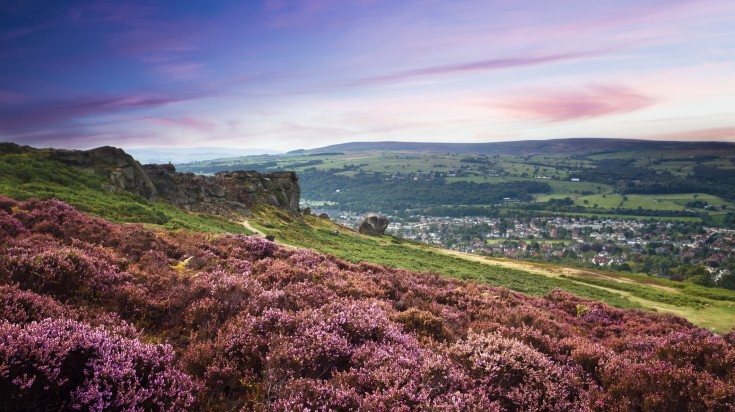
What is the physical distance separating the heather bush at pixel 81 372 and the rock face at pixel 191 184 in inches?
1411

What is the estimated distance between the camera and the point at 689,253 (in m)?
156

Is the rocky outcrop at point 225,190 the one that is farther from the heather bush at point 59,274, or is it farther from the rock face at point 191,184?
the heather bush at point 59,274

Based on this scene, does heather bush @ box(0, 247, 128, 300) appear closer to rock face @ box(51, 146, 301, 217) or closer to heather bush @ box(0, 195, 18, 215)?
heather bush @ box(0, 195, 18, 215)

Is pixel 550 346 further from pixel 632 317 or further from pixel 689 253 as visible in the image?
pixel 689 253

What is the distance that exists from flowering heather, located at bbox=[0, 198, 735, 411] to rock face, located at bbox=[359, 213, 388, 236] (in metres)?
67.0

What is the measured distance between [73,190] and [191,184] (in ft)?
88.3

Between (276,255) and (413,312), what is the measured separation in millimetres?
7479

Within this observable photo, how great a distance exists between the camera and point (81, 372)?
4020mm

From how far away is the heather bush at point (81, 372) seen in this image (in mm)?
3539

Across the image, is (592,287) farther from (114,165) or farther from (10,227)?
(114,165)

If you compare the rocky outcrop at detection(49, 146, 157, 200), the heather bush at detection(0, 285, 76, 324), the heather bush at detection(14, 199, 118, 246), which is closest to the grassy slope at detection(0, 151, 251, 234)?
the rocky outcrop at detection(49, 146, 157, 200)

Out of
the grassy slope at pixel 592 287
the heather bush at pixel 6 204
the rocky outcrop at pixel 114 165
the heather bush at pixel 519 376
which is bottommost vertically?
the grassy slope at pixel 592 287

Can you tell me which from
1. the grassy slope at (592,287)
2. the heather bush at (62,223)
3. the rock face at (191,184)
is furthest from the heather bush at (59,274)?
the rock face at (191,184)

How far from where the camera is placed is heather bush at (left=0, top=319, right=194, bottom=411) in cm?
354
